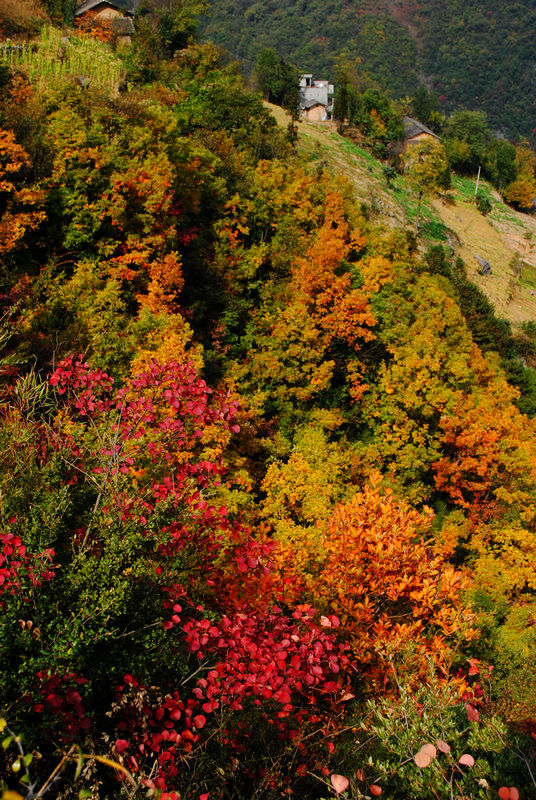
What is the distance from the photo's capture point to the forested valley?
6309 mm

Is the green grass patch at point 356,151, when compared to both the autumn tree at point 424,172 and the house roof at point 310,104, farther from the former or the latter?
the house roof at point 310,104

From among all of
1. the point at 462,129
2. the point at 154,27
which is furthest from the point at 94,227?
the point at 462,129

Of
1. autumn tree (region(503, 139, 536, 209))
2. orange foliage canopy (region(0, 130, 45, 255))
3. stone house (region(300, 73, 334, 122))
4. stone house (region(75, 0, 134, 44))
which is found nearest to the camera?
orange foliage canopy (region(0, 130, 45, 255))

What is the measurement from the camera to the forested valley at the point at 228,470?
6.31m

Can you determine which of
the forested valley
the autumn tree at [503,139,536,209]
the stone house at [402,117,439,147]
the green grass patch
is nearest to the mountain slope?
the green grass patch

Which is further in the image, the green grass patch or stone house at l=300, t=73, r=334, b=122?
stone house at l=300, t=73, r=334, b=122

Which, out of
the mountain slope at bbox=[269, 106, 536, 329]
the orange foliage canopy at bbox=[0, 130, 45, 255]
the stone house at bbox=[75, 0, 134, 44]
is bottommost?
the mountain slope at bbox=[269, 106, 536, 329]

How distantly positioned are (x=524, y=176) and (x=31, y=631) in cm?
10761

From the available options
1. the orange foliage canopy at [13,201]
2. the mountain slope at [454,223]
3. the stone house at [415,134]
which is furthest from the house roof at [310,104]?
the orange foliage canopy at [13,201]

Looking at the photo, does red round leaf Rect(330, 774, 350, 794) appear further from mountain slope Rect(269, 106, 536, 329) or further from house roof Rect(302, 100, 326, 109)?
house roof Rect(302, 100, 326, 109)

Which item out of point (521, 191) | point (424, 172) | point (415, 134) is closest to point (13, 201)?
point (424, 172)

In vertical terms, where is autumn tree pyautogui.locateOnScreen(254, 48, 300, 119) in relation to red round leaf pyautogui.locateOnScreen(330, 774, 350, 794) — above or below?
above

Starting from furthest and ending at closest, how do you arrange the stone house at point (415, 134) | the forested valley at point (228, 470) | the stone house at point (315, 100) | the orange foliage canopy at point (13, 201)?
1. the stone house at point (415, 134)
2. the stone house at point (315, 100)
3. the orange foliage canopy at point (13, 201)
4. the forested valley at point (228, 470)

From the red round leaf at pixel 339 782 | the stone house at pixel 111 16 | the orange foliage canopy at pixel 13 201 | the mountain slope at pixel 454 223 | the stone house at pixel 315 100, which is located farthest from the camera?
the stone house at pixel 315 100
